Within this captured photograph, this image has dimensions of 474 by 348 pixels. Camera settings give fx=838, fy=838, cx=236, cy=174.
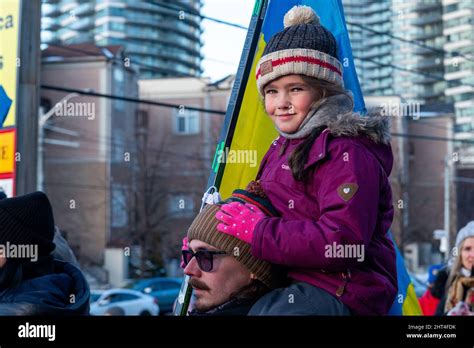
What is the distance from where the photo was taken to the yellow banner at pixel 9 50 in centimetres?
448

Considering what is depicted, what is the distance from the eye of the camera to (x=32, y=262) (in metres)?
2.52

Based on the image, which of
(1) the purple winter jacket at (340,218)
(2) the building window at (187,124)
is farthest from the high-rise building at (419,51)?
(1) the purple winter jacket at (340,218)

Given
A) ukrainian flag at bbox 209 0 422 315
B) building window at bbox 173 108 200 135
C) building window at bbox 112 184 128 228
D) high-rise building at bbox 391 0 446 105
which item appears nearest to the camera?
ukrainian flag at bbox 209 0 422 315

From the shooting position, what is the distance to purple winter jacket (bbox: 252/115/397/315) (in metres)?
1.95

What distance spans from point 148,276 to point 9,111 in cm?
1869

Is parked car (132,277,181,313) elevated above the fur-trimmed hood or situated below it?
below

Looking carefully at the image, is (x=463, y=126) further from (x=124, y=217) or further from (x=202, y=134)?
(x=124, y=217)

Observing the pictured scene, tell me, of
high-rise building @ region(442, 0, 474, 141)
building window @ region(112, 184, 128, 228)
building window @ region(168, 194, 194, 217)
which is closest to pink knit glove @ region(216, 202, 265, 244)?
high-rise building @ region(442, 0, 474, 141)

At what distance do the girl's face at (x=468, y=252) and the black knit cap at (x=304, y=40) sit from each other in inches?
76.1

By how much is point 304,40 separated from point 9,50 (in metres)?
2.92
